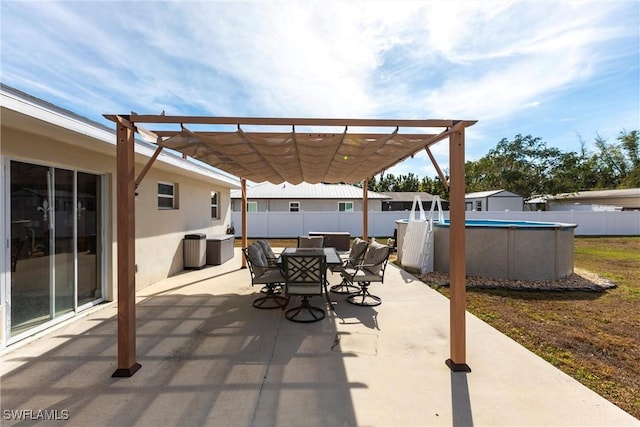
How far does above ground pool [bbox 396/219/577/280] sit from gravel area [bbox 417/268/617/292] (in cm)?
15

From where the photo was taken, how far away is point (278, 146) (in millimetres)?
4207

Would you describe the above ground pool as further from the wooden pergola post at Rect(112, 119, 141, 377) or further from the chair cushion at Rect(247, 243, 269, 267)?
the wooden pergola post at Rect(112, 119, 141, 377)

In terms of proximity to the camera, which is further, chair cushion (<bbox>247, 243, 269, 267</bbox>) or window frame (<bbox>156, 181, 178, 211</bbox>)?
window frame (<bbox>156, 181, 178, 211</bbox>)

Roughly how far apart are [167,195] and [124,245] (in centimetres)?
516

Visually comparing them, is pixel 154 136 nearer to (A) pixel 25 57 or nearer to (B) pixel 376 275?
(A) pixel 25 57

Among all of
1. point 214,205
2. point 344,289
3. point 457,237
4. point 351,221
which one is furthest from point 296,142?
point 351,221

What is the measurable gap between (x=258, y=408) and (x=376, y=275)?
3396mm

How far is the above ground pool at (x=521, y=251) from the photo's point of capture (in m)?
7.02

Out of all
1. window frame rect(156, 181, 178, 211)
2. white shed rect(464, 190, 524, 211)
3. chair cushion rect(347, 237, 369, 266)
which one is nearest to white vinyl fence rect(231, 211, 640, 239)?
white shed rect(464, 190, 524, 211)

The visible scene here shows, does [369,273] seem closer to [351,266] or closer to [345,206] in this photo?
[351,266]

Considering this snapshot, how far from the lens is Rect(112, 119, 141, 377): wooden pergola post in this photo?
3.15 meters

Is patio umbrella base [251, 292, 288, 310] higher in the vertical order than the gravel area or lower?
lower

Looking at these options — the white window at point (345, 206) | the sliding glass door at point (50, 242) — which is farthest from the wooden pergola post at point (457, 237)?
the white window at point (345, 206)

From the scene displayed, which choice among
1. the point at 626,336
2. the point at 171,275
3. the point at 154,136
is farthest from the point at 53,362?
the point at 626,336
